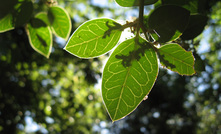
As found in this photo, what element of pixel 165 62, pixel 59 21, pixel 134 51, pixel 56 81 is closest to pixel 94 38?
pixel 134 51

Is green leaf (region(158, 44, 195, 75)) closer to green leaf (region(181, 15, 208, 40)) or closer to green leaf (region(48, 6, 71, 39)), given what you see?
green leaf (region(181, 15, 208, 40))

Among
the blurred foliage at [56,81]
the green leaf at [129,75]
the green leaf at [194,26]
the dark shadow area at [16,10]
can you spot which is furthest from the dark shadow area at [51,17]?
the blurred foliage at [56,81]

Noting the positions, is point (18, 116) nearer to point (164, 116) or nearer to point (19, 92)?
point (19, 92)

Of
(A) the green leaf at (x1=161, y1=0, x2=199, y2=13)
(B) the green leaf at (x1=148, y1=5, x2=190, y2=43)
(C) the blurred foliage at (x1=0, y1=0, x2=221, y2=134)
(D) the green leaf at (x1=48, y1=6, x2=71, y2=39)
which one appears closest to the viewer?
(B) the green leaf at (x1=148, y1=5, x2=190, y2=43)

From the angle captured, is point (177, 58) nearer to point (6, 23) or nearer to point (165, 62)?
point (165, 62)

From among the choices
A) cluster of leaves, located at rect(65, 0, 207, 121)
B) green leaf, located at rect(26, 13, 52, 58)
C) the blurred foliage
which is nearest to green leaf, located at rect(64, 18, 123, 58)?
cluster of leaves, located at rect(65, 0, 207, 121)

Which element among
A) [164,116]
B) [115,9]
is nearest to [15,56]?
[115,9]
